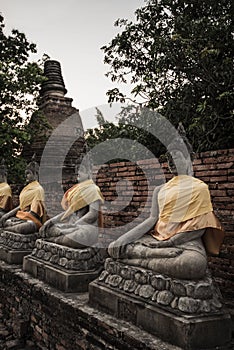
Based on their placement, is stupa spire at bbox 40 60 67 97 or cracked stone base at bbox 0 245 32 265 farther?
stupa spire at bbox 40 60 67 97

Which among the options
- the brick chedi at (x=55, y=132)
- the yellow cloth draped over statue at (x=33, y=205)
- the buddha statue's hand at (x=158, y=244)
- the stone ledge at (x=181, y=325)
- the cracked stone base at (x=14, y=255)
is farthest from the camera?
the brick chedi at (x=55, y=132)

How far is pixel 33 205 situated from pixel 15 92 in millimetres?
5573

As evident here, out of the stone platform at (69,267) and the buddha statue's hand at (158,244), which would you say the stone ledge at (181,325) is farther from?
the stone platform at (69,267)

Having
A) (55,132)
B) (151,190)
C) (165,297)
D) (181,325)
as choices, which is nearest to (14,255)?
(151,190)

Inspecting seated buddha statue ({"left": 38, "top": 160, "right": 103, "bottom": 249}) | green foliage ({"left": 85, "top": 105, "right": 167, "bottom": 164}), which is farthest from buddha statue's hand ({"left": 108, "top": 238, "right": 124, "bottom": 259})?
green foliage ({"left": 85, "top": 105, "right": 167, "bottom": 164})

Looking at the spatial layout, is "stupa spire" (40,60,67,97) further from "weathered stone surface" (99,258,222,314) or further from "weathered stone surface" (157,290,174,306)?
"weathered stone surface" (157,290,174,306)

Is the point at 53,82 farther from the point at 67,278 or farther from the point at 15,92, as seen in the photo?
the point at 67,278

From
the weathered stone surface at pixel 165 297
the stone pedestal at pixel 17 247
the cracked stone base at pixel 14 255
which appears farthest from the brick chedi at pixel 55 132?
the weathered stone surface at pixel 165 297

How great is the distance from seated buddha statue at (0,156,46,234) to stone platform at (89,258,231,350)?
9.34 ft

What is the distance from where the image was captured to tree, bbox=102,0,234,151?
769 cm

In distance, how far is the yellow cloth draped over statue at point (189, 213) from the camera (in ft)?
11.2

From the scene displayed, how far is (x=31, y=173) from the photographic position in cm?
677

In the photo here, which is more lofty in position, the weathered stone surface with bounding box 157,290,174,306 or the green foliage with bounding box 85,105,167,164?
the green foliage with bounding box 85,105,167,164

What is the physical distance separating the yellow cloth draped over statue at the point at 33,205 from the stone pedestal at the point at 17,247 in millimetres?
292
